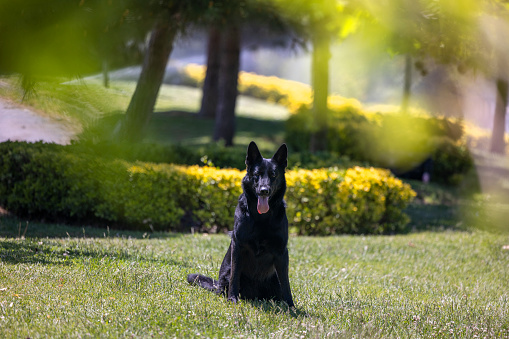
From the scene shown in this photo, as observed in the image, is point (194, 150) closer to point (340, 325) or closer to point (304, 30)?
point (304, 30)

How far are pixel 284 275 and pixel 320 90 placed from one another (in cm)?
1012

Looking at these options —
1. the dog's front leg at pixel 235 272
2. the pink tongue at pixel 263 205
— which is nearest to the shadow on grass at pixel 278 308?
the dog's front leg at pixel 235 272

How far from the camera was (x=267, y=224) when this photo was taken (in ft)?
15.4

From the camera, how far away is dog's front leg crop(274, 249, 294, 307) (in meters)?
4.76

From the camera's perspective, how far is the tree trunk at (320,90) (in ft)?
46.2

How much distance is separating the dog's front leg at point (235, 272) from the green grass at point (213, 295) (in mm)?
129

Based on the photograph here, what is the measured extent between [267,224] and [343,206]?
590 cm

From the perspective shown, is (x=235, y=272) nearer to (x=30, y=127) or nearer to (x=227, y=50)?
(x=30, y=127)

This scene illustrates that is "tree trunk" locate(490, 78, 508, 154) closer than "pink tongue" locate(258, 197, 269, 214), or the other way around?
"pink tongue" locate(258, 197, 269, 214)

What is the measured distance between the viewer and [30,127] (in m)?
10.4

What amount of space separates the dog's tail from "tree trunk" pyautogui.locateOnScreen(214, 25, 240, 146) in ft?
42.5

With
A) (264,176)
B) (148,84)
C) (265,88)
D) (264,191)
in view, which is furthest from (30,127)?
(265,88)

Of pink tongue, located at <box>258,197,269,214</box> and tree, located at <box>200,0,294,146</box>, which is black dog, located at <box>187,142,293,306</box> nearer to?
pink tongue, located at <box>258,197,269,214</box>

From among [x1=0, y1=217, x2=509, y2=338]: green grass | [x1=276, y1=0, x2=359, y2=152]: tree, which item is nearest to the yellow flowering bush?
[x1=276, y1=0, x2=359, y2=152]: tree
